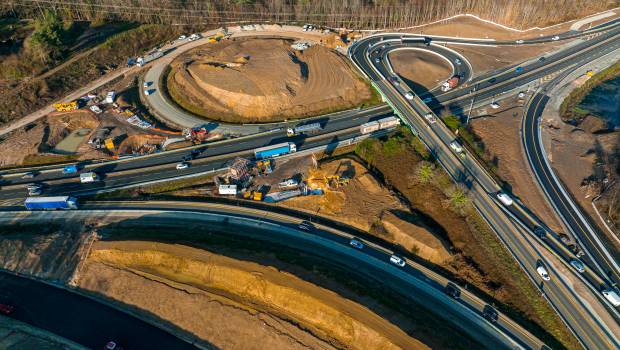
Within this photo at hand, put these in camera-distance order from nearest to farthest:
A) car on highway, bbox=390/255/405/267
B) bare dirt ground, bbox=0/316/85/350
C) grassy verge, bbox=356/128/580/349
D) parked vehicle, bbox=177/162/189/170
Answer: bare dirt ground, bbox=0/316/85/350 < grassy verge, bbox=356/128/580/349 < car on highway, bbox=390/255/405/267 < parked vehicle, bbox=177/162/189/170

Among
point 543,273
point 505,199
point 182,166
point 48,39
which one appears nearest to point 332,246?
point 543,273

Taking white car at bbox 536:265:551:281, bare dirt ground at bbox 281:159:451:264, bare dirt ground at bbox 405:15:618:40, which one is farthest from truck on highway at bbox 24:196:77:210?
bare dirt ground at bbox 405:15:618:40

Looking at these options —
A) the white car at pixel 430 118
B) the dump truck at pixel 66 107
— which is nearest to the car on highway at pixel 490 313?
the white car at pixel 430 118

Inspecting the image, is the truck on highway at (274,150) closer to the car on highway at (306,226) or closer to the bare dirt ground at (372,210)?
the bare dirt ground at (372,210)

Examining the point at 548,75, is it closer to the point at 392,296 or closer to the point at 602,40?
the point at 602,40

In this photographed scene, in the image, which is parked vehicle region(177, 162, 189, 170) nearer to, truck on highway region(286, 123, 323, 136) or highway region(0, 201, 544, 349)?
highway region(0, 201, 544, 349)
